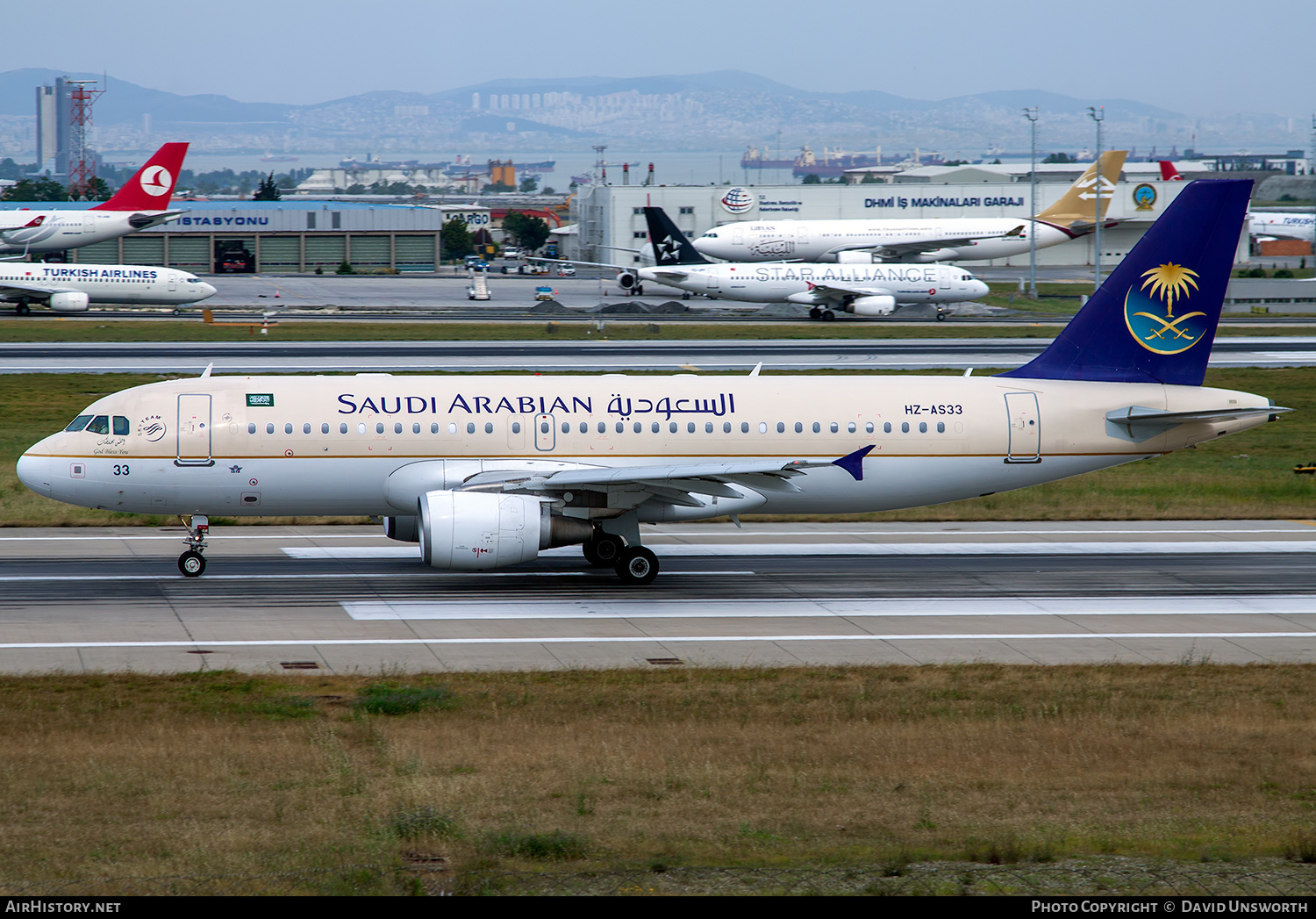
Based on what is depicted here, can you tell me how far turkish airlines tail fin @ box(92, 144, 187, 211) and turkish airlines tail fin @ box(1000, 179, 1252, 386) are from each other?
102404 mm

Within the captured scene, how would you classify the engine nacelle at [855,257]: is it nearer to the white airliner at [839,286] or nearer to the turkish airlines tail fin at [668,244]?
the white airliner at [839,286]

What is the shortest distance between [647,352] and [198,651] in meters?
48.7

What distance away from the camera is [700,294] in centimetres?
10269

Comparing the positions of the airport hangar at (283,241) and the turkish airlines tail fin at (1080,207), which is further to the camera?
the airport hangar at (283,241)

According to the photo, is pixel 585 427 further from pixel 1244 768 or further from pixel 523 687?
pixel 1244 768

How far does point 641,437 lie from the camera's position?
29.7m

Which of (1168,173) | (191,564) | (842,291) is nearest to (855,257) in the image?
(842,291)

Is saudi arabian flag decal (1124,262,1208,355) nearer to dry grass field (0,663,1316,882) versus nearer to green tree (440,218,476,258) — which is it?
dry grass field (0,663,1316,882)

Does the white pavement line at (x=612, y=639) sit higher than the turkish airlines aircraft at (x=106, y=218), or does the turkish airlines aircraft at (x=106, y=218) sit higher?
the turkish airlines aircraft at (x=106, y=218)

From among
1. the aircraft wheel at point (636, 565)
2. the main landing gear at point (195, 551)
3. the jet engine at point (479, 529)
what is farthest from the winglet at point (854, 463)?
the main landing gear at point (195, 551)

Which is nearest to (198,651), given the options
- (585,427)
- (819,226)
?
(585,427)

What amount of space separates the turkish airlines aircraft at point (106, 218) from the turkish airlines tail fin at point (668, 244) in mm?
44445

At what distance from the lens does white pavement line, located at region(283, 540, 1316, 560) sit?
32.8 m

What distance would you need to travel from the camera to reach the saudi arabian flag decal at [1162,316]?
31391mm
